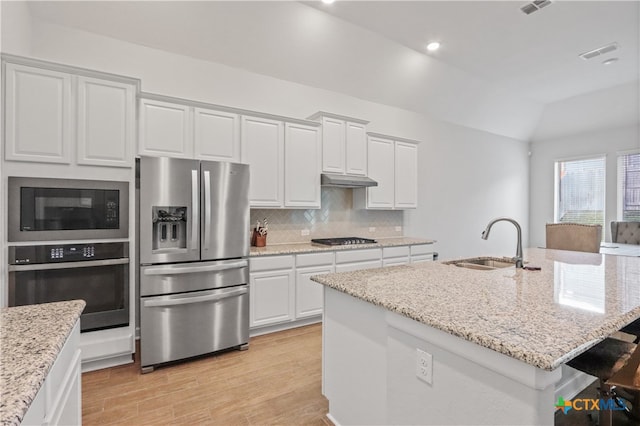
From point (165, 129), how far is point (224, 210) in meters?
0.99

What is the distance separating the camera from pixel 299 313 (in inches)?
137

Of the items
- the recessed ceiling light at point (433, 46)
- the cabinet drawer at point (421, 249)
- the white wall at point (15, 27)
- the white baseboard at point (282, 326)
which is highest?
the recessed ceiling light at point (433, 46)

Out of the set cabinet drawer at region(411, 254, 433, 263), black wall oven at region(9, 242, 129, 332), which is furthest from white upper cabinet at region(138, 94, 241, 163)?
cabinet drawer at region(411, 254, 433, 263)

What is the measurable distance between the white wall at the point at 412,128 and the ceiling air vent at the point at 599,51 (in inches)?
78.1

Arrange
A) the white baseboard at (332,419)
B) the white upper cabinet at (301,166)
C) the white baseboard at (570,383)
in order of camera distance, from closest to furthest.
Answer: the white baseboard at (332,419) < the white baseboard at (570,383) < the white upper cabinet at (301,166)

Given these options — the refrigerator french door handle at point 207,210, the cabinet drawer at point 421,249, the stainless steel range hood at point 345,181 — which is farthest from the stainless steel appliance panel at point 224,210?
the cabinet drawer at point 421,249

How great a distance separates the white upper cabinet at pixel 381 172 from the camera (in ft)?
14.5

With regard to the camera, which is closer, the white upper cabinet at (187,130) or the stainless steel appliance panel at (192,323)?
the stainless steel appliance panel at (192,323)

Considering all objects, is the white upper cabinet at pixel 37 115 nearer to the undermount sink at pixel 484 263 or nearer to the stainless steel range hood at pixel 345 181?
the stainless steel range hood at pixel 345 181

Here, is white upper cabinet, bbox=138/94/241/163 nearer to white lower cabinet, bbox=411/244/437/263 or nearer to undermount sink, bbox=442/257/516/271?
undermount sink, bbox=442/257/516/271

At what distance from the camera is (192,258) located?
2.73 m

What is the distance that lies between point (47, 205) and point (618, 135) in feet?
28.7

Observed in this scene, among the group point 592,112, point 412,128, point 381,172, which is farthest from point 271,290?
point 592,112

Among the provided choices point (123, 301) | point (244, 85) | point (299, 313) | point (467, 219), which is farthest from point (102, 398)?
point (467, 219)
